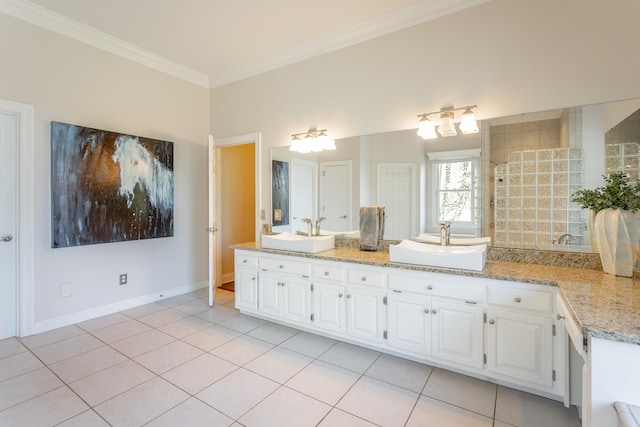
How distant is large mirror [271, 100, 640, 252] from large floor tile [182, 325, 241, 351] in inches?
54.6

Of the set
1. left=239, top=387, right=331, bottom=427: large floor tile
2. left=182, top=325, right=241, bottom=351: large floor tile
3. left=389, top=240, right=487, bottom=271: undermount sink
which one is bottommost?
left=239, top=387, right=331, bottom=427: large floor tile

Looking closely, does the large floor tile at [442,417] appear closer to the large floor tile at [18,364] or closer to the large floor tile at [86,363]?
the large floor tile at [86,363]

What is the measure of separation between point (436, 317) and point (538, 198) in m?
1.15

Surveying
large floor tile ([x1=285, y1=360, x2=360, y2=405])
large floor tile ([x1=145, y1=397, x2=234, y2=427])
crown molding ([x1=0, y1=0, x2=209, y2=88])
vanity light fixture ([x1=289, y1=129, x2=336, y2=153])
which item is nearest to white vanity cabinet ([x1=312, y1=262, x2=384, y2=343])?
large floor tile ([x1=285, y1=360, x2=360, y2=405])

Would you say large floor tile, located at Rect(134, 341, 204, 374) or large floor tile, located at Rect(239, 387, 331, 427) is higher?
large floor tile, located at Rect(134, 341, 204, 374)

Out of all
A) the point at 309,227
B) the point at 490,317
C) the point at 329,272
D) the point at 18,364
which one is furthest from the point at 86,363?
the point at 490,317

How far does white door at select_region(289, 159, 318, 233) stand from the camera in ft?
10.6

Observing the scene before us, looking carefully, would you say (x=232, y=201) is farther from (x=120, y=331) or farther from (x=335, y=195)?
(x=120, y=331)

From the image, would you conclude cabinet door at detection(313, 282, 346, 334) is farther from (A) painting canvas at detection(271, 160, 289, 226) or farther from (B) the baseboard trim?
(B) the baseboard trim

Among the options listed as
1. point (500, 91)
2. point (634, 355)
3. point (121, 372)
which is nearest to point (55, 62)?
point (121, 372)

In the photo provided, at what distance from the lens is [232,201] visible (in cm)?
455

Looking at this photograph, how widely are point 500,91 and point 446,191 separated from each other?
2.78ft

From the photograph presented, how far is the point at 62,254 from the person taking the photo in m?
2.95

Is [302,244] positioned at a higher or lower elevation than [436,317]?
higher
